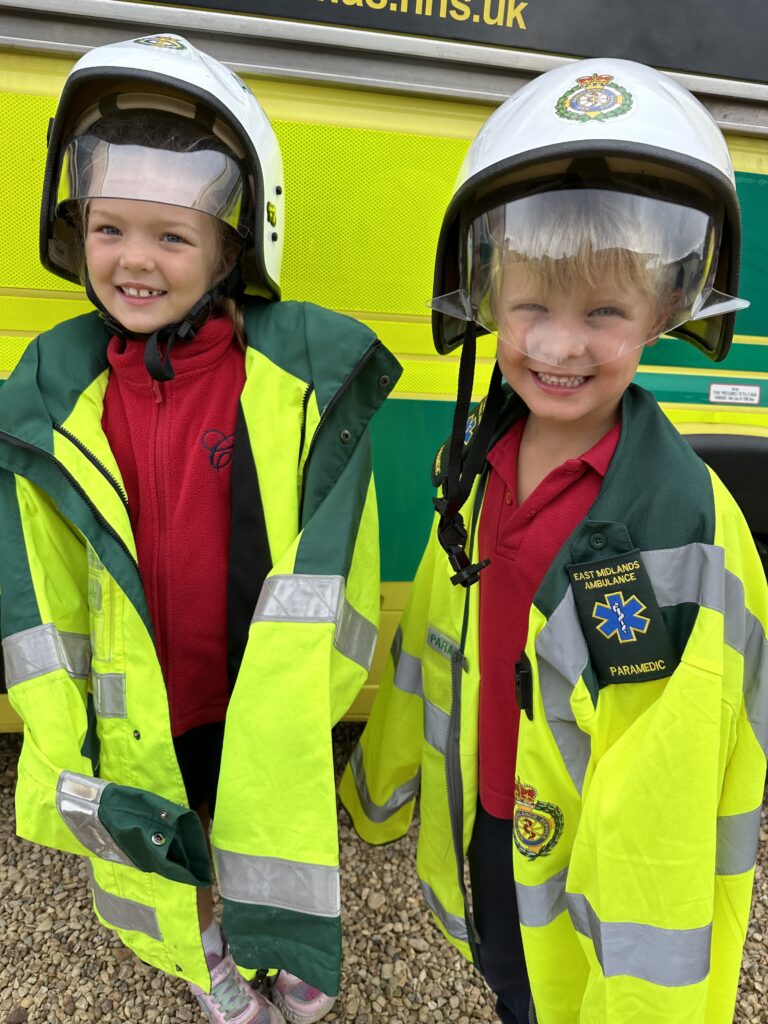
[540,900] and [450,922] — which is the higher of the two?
[540,900]

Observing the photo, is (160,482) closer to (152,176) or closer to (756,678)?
(152,176)

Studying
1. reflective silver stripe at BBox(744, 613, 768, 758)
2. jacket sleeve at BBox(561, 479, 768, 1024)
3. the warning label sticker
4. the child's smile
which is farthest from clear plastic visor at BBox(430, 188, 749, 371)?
the warning label sticker

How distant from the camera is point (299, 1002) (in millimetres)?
1992

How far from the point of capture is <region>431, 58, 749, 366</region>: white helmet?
119 cm

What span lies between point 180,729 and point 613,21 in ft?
7.38

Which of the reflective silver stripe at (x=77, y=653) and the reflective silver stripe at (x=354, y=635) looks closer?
the reflective silver stripe at (x=354, y=635)

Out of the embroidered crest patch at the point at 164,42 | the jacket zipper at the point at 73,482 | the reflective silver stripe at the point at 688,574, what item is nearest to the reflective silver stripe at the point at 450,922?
the reflective silver stripe at the point at 688,574

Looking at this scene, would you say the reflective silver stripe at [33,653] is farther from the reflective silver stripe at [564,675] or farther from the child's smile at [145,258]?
the reflective silver stripe at [564,675]

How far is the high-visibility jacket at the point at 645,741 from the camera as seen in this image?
3.83 feet

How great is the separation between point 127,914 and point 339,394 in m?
1.26

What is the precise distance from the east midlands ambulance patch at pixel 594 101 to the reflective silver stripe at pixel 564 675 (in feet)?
2.65

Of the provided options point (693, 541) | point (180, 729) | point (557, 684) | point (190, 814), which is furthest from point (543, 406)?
point (180, 729)

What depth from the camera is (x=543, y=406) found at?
4.29ft

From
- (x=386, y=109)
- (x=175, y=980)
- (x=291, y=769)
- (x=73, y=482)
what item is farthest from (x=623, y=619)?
(x=175, y=980)
